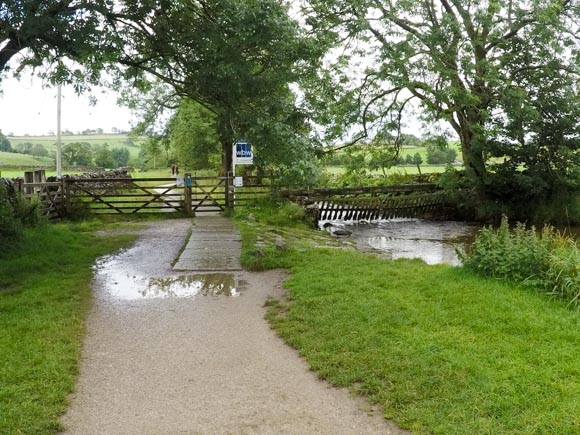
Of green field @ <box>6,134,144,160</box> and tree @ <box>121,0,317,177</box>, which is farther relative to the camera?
green field @ <box>6,134,144,160</box>

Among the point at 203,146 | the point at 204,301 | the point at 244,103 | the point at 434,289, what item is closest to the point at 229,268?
the point at 204,301

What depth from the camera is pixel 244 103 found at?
34.5 ft

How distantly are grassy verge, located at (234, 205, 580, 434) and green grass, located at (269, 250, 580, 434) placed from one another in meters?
0.01

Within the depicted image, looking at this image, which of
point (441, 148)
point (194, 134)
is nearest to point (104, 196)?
point (441, 148)

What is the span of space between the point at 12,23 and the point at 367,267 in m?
7.03

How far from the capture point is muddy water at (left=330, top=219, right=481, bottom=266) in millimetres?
14055

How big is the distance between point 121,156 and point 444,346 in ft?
232

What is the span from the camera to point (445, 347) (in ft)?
17.8

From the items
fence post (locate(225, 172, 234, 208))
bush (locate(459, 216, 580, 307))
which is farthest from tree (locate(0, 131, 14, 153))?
bush (locate(459, 216, 580, 307))

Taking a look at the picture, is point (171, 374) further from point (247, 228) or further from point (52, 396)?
point (247, 228)

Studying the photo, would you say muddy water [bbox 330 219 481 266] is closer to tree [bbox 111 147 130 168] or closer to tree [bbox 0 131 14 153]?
tree [bbox 111 147 130 168]

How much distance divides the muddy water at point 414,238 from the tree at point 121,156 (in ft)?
170

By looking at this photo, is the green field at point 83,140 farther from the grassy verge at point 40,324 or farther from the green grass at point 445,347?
the green grass at point 445,347

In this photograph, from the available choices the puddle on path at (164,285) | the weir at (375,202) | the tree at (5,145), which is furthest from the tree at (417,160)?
the tree at (5,145)
